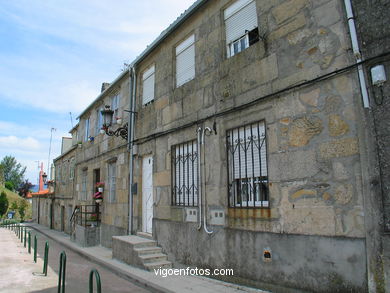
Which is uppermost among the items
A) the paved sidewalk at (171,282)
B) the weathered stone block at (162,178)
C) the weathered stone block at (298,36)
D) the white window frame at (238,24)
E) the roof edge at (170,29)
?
the roof edge at (170,29)

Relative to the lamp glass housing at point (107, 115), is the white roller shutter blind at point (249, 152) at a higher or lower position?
lower

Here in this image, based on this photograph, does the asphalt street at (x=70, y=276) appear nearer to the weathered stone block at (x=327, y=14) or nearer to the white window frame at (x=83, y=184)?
the white window frame at (x=83, y=184)

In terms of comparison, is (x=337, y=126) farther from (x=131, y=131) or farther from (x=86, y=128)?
(x=86, y=128)

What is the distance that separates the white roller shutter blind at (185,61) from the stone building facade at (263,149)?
0.15 feet

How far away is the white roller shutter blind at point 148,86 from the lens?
9.27 metres

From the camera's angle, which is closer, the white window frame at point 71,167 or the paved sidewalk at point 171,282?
the paved sidewalk at point 171,282

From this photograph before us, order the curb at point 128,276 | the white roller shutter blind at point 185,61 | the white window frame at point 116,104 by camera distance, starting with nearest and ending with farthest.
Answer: the curb at point 128,276 < the white roller shutter blind at point 185,61 < the white window frame at point 116,104

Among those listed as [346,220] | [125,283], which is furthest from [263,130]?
[125,283]

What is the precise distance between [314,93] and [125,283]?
506 cm

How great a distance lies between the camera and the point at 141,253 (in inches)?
295

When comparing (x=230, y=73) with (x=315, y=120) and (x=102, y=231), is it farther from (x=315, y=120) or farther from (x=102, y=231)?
(x=102, y=231)

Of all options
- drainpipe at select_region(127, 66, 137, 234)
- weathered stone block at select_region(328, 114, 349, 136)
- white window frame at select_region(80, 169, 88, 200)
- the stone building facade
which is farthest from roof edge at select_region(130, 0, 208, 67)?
white window frame at select_region(80, 169, 88, 200)

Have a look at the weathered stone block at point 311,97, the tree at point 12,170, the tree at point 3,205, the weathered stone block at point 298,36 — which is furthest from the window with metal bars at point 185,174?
the tree at point 12,170

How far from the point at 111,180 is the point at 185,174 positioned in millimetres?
5027
